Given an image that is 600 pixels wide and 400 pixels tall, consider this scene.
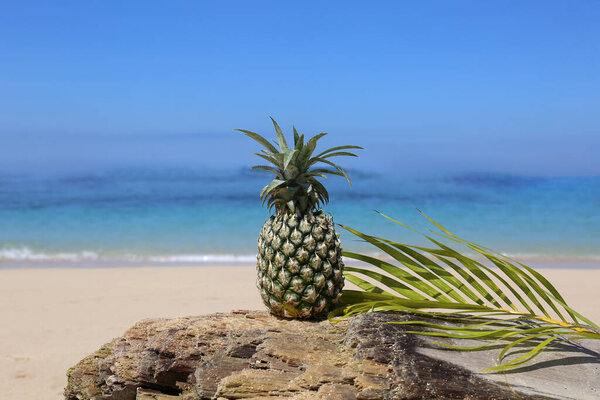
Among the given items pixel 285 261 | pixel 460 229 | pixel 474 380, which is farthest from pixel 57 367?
pixel 460 229

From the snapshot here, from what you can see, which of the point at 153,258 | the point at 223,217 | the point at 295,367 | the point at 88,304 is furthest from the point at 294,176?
the point at 223,217

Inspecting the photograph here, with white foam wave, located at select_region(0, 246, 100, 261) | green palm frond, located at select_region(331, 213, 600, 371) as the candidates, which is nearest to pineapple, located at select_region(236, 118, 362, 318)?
green palm frond, located at select_region(331, 213, 600, 371)

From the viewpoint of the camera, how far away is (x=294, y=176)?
3402mm

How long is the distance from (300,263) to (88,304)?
5.54 m

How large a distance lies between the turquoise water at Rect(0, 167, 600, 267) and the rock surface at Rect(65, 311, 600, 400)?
7.94 meters

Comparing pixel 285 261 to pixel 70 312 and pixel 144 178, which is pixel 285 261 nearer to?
pixel 70 312

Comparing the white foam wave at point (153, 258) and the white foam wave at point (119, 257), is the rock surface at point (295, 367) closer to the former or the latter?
the white foam wave at point (153, 258)

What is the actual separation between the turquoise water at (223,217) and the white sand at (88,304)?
8.61ft

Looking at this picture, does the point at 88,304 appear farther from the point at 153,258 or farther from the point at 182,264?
the point at 153,258

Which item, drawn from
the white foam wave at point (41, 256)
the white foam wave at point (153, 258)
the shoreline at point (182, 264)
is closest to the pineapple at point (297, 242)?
the shoreline at point (182, 264)

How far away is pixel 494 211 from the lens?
22.8 meters

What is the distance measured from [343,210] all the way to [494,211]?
6284mm

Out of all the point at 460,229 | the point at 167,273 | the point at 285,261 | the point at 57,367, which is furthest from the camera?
the point at 460,229

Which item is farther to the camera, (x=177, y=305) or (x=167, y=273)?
(x=167, y=273)
